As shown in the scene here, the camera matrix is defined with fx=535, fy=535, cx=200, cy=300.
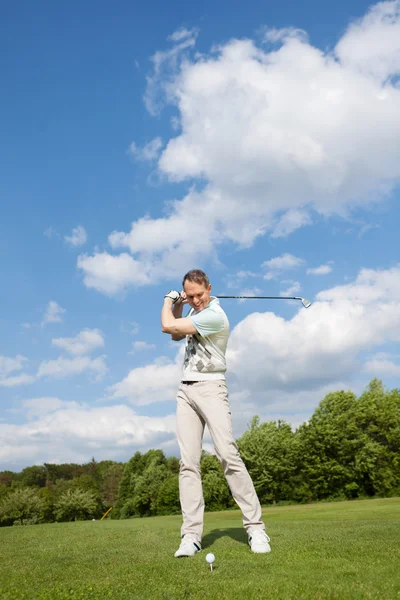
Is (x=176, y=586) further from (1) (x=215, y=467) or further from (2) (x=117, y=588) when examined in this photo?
(1) (x=215, y=467)

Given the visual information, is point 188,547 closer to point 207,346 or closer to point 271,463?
point 207,346

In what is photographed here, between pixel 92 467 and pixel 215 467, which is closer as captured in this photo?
pixel 215 467

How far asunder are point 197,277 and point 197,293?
19 cm

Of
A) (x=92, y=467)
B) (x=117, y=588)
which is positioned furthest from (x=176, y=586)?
(x=92, y=467)

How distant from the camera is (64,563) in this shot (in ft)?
16.9

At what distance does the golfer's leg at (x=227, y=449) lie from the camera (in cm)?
600

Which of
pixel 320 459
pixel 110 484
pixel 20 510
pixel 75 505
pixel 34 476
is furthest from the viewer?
pixel 34 476

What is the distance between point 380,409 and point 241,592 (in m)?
56.0

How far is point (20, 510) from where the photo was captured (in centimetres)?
6244

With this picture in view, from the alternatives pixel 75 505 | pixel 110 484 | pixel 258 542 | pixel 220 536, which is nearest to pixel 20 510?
pixel 75 505

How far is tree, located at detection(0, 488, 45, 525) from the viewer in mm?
61438

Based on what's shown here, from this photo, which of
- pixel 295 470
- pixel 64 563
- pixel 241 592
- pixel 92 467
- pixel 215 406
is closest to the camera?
pixel 241 592

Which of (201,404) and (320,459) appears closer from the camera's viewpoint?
(201,404)

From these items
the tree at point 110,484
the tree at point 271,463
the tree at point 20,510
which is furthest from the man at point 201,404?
the tree at point 110,484
